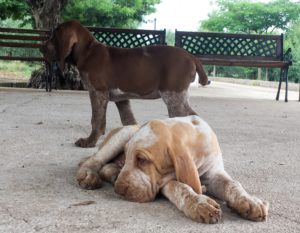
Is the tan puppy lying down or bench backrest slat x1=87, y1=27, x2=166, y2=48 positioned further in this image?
bench backrest slat x1=87, y1=27, x2=166, y2=48

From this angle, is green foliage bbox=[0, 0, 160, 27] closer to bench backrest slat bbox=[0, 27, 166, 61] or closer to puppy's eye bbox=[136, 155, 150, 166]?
bench backrest slat bbox=[0, 27, 166, 61]

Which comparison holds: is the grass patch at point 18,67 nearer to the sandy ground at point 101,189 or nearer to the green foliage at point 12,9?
the green foliage at point 12,9

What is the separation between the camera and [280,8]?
109 feet

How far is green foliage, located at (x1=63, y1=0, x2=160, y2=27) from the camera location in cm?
1895

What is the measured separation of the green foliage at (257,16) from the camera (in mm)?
33250

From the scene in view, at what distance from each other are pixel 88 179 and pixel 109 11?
17.4 meters

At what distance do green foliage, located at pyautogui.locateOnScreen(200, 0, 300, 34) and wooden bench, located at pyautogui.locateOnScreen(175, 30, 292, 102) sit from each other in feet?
73.4

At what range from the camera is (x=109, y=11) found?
19.6m

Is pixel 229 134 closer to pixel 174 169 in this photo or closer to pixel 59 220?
pixel 174 169

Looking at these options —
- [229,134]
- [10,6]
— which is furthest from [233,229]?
[10,6]

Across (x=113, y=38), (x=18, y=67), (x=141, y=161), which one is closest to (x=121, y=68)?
(x=141, y=161)

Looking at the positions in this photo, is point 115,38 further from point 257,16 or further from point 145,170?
point 257,16

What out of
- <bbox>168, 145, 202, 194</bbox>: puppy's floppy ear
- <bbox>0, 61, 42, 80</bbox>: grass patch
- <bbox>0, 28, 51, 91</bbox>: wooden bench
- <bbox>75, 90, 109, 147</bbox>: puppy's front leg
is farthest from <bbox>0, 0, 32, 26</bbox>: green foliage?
<bbox>168, 145, 202, 194</bbox>: puppy's floppy ear

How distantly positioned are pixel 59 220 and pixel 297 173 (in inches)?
75.5
